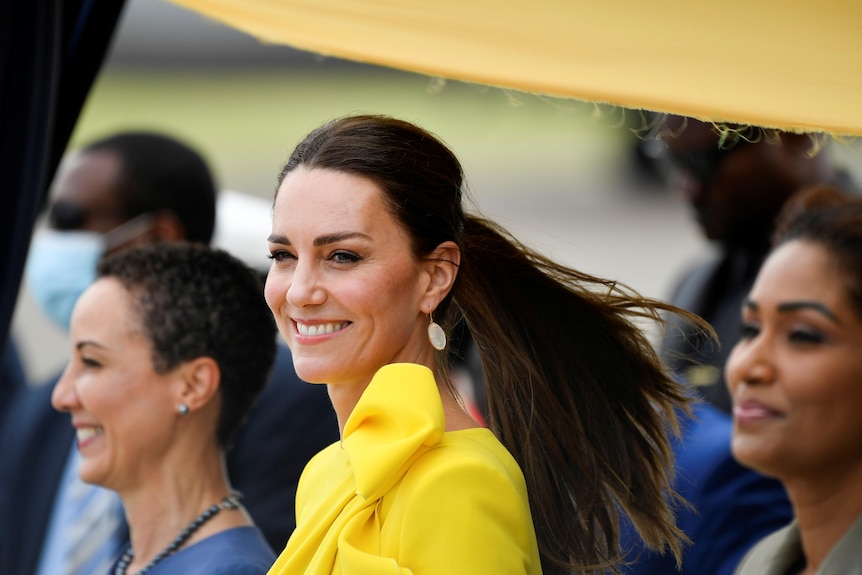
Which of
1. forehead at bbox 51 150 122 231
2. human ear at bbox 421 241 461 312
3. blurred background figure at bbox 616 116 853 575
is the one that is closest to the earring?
human ear at bbox 421 241 461 312

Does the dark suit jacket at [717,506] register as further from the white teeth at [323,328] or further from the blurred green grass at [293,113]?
the blurred green grass at [293,113]

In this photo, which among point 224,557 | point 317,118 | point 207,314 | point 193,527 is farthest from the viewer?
point 317,118

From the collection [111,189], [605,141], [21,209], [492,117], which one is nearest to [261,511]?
[21,209]

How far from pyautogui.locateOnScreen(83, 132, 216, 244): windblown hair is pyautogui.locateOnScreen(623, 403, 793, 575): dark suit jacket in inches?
76.9

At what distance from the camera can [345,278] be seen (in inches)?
79.5

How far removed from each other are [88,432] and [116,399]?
11cm

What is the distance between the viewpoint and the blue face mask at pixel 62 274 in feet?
13.4

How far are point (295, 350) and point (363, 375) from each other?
0.41 feet

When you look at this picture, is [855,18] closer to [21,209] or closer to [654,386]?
[654,386]

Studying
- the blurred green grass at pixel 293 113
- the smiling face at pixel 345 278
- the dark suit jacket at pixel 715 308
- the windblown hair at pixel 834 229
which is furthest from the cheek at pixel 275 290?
the blurred green grass at pixel 293 113

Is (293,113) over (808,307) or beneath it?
over

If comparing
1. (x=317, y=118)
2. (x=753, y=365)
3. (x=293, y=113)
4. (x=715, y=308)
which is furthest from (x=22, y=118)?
(x=293, y=113)

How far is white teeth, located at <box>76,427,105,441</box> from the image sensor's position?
8.66 feet

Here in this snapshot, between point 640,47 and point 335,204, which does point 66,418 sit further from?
point 640,47
